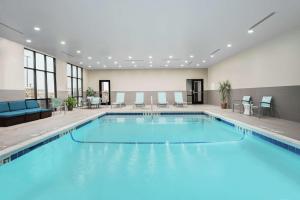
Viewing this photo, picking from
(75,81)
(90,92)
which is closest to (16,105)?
(75,81)

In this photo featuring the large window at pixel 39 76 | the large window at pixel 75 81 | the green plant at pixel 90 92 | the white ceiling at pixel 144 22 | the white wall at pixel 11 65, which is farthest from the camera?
the green plant at pixel 90 92

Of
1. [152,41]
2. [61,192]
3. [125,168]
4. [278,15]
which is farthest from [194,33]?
[61,192]

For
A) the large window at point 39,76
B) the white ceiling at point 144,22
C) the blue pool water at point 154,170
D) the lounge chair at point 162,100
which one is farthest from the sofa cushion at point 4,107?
the lounge chair at point 162,100

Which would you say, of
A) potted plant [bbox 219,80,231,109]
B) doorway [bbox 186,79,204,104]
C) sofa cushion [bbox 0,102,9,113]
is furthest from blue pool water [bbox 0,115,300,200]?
doorway [bbox 186,79,204,104]

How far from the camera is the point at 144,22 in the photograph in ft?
18.4

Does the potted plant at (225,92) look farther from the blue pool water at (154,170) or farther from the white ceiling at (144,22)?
the blue pool water at (154,170)

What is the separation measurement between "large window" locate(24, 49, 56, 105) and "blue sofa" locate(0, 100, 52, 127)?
1.14 metres

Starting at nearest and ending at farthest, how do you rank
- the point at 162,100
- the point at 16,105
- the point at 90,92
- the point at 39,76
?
the point at 16,105
the point at 39,76
the point at 162,100
the point at 90,92

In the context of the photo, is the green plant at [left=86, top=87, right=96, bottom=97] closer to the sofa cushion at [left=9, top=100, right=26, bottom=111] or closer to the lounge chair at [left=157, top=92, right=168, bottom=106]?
the lounge chair at [left=157, top=92, right=168, bottom=106]

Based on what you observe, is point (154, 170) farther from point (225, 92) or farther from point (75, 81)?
point (75, 81)

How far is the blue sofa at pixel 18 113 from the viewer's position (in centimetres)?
608

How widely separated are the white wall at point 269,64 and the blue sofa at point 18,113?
26.9ft

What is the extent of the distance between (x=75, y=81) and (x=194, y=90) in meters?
8.40

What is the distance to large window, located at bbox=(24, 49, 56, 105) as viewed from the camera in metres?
8.79
